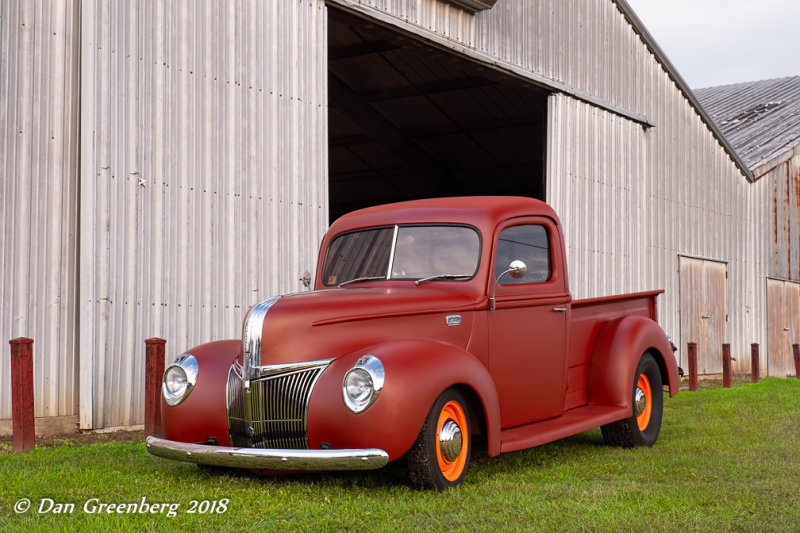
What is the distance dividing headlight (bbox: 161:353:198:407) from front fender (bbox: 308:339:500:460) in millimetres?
997

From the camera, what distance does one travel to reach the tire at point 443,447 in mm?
4801

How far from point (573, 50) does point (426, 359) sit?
33.7ft

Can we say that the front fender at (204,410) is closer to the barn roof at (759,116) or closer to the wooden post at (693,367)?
the wooden post at (693,367)

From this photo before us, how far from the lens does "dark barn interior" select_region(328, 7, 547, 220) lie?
16469 mm

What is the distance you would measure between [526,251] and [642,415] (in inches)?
72.6

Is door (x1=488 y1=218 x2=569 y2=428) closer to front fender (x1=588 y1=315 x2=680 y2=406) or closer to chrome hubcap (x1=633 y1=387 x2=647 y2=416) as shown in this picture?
Result: front fender (x1=588 y1=315 x2=680 y2=406)

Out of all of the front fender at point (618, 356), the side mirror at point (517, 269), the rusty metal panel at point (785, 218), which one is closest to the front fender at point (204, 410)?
the side mirror at point (517, 269)

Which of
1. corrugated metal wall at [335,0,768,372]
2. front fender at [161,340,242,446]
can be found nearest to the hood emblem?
front fender at [161,340,242,446]

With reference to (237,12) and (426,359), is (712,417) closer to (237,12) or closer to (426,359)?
(426,359)

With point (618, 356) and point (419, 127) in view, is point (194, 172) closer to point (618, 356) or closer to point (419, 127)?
point (618, 356)

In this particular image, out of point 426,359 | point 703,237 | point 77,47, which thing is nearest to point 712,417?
point 426,359

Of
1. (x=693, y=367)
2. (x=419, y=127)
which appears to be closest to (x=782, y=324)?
(x=693, y=367)

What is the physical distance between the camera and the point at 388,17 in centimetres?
1052

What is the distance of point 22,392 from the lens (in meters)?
6.38
